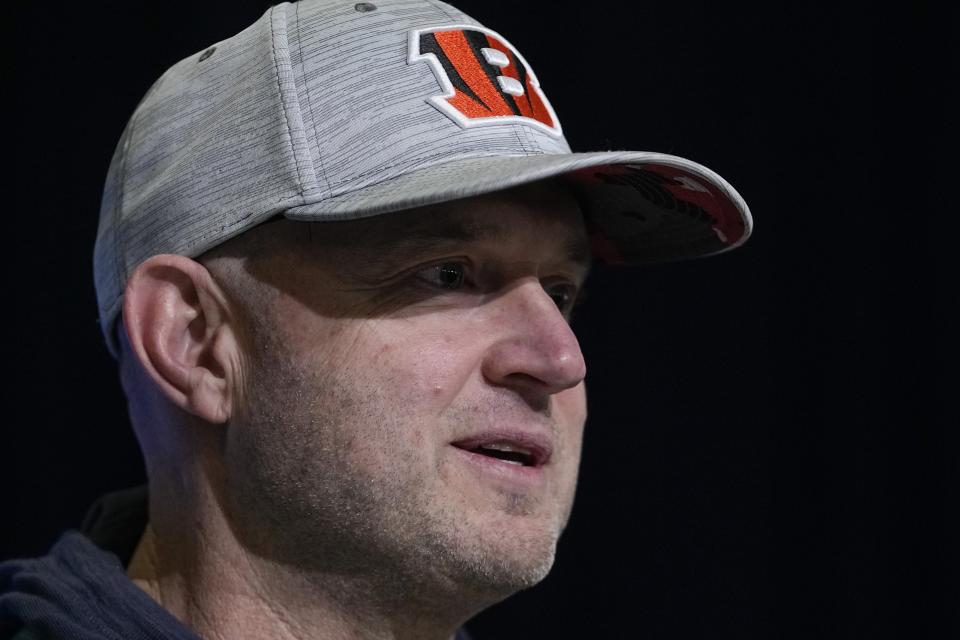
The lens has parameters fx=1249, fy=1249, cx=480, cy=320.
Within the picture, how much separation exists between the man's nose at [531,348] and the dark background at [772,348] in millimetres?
834

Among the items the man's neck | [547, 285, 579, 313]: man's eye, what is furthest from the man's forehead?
the man's neck

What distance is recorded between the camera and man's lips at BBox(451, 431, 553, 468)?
1.22 meters

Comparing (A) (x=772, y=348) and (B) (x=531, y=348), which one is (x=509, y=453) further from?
(A) (x=772, y=348)

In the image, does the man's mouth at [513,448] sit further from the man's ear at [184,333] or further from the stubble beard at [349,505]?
the man's ear at [184,333]

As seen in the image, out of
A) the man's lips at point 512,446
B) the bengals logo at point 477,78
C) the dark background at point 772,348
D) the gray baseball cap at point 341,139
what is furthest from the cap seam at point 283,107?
the dark background at point 772,348

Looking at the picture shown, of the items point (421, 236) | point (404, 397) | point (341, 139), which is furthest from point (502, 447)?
point (341, 139)

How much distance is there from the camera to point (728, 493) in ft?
6.80

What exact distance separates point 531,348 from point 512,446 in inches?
4.0

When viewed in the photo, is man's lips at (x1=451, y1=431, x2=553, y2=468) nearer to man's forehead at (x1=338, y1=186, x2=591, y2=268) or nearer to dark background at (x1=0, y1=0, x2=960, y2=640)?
man's forehead at (x1=338, y1=186, x2=591, y2=268)

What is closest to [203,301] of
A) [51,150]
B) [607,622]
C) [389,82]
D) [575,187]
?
[389,82]

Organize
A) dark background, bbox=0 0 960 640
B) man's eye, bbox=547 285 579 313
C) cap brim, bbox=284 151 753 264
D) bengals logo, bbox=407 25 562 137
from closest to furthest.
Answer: cap brim, bbox=284 151 753 264 → bengals logo, bbox=407 25 562 137 → man's eye, bbox=547 285 579 313 → dark background, bbox=0 0 960 640

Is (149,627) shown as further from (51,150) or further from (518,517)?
(51,150)

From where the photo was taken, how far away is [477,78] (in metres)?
1.30

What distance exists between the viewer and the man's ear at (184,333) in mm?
1256
